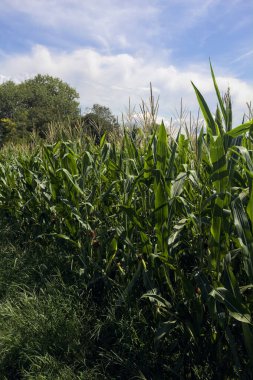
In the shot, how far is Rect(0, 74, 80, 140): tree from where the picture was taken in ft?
150

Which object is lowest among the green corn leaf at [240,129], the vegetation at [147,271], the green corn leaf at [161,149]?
the vegetation at [147,271]

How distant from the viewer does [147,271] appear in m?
2.49

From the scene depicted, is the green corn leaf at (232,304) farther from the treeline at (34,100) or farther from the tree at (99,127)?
the treeline at (34,100)

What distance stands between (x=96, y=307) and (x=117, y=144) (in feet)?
5.24

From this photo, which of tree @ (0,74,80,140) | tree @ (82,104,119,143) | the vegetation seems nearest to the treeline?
tree @ (0,74,80,140)

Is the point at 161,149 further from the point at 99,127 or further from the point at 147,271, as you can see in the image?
the point at 99,127

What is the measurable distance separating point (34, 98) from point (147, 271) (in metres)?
49.1

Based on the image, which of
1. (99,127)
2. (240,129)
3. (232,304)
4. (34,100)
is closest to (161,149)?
(240,129)

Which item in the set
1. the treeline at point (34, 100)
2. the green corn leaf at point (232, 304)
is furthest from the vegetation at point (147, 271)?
the treeline at point (34, 100)

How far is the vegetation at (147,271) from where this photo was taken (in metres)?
2.04

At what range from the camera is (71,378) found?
2459mm

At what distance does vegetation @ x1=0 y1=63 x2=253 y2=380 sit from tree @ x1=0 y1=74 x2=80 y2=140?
41327mm

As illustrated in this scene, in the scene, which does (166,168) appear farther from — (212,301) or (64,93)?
(64,93)

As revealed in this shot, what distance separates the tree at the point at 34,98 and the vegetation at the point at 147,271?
4133cm
